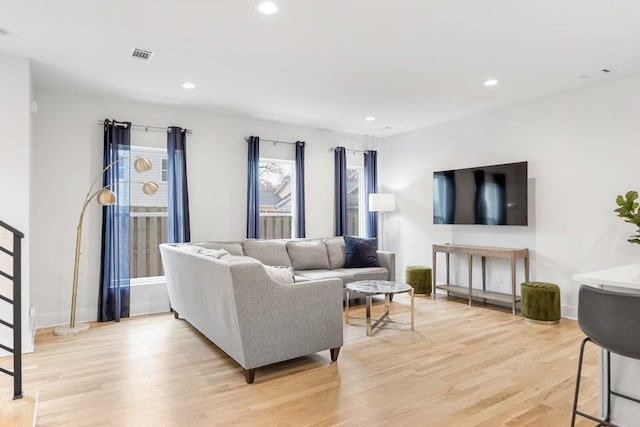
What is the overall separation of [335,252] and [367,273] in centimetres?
74

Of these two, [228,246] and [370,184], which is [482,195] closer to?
[370,184]

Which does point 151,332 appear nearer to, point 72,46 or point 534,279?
point 72,46

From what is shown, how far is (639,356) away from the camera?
1.72 meters

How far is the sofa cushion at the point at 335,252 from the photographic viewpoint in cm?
582

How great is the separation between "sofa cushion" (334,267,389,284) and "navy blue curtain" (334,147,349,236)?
1123mm

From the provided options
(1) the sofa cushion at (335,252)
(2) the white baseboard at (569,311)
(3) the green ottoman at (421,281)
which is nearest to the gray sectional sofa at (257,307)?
(1) the sofa cushion at (335,252)

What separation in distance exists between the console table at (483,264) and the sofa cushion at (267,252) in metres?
2.32

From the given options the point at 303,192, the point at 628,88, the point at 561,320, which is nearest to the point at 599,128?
the point at 628,88

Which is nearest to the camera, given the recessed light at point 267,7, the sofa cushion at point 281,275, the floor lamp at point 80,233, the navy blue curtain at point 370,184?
the recessed light at point 267,7

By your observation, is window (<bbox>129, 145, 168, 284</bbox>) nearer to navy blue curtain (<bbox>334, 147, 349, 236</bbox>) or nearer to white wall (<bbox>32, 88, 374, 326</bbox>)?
white wall (<bbox>32, 88, 374, 326</bbox>)

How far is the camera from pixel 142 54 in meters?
3.51

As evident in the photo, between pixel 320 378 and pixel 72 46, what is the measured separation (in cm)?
352

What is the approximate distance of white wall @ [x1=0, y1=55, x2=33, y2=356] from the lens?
3.47m

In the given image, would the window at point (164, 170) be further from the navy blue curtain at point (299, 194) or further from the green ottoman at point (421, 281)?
the green ottoman at point (421, 281)
